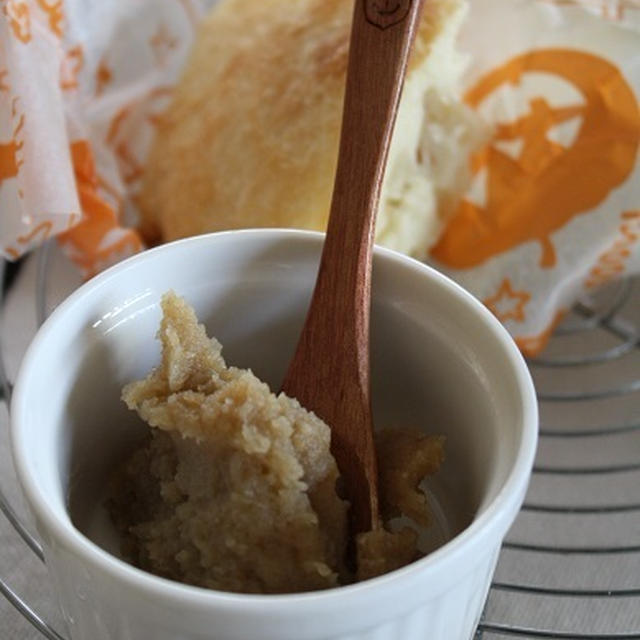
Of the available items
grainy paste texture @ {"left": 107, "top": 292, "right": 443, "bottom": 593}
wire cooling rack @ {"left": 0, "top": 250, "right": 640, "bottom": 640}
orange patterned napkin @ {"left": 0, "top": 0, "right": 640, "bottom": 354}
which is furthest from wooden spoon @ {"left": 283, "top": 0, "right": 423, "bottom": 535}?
orange patterned napkin @ {"left": 0, "top": 0, "right": 640, "bottom": 354}

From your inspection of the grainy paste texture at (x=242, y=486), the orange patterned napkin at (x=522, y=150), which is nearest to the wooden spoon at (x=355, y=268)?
the grainy paste texture at (x=242, y=486)

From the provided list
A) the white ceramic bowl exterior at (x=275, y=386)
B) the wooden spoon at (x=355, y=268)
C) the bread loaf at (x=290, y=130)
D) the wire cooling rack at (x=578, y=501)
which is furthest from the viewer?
the bread loaf at (x=290, y=130)

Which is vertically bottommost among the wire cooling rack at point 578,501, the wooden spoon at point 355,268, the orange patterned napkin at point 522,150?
the wire cooling rack at point 578,501

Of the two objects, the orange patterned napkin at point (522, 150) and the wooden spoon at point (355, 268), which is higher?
the wooden spoon at point (355, 268)

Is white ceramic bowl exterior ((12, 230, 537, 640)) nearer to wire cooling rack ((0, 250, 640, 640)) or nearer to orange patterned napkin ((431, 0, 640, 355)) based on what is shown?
wire cooling rack ((0, 250, 640, 640))

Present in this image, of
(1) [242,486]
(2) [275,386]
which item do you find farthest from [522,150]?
(1) [242,486]

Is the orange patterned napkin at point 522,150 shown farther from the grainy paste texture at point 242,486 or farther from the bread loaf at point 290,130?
the grainy paste texture at point 242,486

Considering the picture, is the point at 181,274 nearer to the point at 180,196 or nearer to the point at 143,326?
the point at 143,326
